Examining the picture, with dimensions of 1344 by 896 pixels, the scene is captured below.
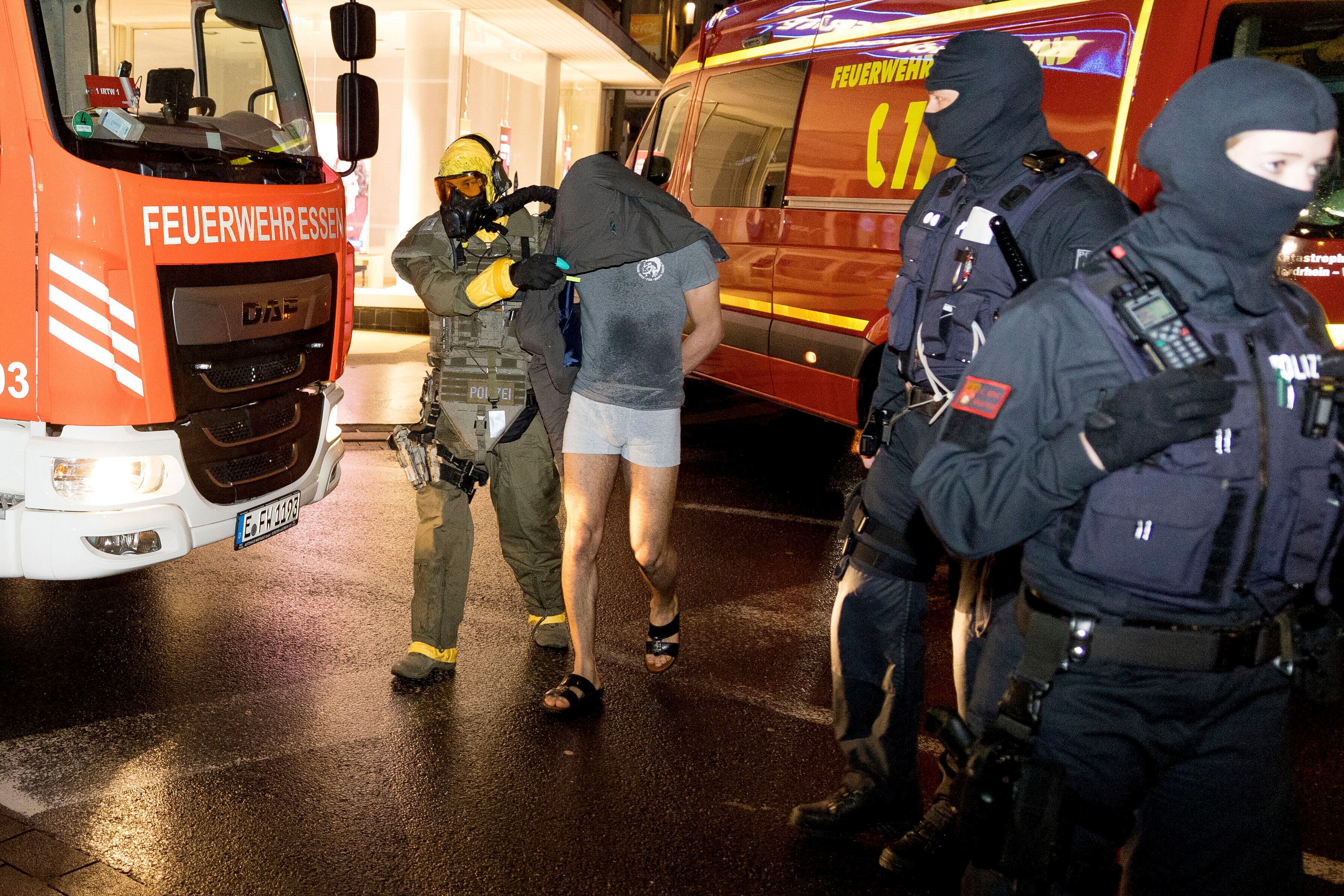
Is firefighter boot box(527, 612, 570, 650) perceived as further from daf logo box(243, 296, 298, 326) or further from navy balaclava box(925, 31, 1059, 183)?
navy balaclava box(925, 31, 1059, 183)

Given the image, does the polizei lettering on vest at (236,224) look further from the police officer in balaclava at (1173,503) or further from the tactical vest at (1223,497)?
the tactical vest at (1223,497)

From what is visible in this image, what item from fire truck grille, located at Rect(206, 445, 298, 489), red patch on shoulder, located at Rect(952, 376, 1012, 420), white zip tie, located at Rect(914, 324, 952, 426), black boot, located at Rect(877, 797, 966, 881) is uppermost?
red patch on shoulder, located at Rect(952, 376, 1012, 420)

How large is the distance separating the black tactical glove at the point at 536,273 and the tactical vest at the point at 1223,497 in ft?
7.26

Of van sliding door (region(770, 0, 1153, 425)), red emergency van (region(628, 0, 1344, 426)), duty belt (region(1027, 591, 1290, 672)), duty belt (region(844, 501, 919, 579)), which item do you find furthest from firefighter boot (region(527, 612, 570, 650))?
duty belt (region(1027, 591, 1290, 672))

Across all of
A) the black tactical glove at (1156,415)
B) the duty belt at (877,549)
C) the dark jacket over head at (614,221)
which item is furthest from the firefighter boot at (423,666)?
the black tactical glove at (1156,415)

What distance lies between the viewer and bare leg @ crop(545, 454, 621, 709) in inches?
157

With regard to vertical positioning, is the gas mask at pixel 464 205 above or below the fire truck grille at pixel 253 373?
above

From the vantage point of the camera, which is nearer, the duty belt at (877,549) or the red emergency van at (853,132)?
the duty belt at (877,549)

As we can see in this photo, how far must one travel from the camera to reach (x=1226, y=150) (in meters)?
1.83

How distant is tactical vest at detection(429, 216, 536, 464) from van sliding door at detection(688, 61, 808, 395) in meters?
3.20

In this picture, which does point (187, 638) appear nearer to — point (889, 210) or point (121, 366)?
point (121, 366)

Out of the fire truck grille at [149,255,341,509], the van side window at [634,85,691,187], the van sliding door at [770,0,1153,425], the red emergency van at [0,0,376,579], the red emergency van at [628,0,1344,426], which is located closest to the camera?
the red emergency van at [0,0,376,579]

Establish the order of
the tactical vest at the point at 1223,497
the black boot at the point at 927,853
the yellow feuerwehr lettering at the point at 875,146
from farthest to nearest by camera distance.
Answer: the yellow feuerwehr lettering at the point at 875,146, the black boot at the point at 927,853, the tactical vest at the point at 1223,497

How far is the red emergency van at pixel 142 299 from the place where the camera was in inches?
148
